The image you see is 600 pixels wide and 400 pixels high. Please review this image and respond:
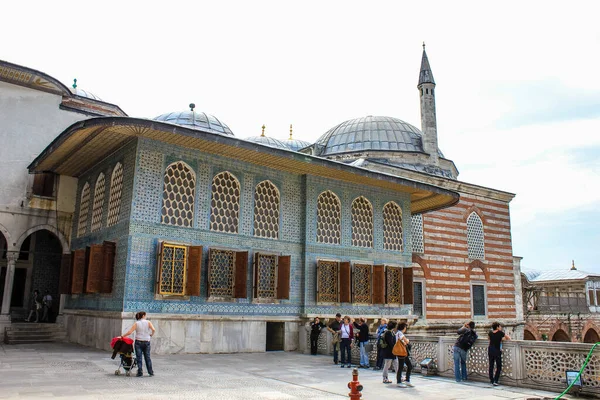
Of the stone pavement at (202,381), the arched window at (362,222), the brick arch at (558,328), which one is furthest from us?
the brick arch at (558,328)

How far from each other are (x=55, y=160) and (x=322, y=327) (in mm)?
8019

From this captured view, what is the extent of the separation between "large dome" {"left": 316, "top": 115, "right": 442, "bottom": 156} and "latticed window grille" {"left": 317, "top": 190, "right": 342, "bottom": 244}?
8462 millimetres

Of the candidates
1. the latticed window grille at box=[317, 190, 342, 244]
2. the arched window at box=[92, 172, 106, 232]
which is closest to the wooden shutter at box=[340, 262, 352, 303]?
the latticed window grille at box=[317, 190, 342, 244]

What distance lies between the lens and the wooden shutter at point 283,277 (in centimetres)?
1265

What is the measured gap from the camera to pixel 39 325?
44.7ft

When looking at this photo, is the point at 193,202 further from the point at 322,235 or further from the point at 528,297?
the point at 528,297

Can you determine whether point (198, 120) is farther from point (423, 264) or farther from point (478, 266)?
point (478, 266)

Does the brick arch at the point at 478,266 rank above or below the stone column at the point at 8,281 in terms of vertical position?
above

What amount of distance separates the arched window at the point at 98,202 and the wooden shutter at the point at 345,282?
20.5 ft

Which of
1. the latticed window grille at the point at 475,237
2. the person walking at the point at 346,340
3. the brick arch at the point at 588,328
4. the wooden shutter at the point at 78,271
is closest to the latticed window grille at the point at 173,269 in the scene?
the wooden shutter at the point at 78,271

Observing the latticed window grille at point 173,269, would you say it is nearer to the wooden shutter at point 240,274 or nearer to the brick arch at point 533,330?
the wooden shutter at point 240,274

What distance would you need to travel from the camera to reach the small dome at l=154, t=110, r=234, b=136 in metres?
19.2

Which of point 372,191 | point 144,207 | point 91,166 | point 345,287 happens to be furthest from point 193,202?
point 372,191

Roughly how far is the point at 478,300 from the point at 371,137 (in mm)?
8208
